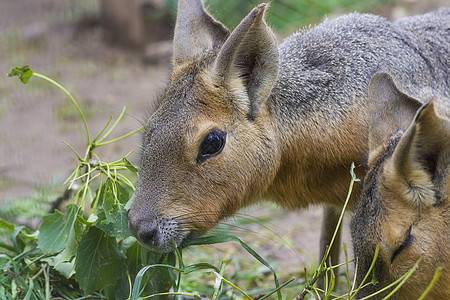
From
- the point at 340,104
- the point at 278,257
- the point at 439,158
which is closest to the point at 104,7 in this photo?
the point at 278,257

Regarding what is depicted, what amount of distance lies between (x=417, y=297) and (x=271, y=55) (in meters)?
1.50

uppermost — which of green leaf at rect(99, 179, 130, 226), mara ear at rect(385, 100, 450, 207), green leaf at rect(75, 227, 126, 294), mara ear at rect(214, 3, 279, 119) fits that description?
mara ear at rect(214, 3, 279, 119)

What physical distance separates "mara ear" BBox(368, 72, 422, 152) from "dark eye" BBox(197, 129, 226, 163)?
0.81 metres

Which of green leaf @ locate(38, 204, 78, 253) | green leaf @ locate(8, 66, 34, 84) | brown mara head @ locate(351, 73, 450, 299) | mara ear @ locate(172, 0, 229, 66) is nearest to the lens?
brown mara head @ locate(351, 73, 450, 299)

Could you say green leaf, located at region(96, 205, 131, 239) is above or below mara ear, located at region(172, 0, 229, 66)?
below

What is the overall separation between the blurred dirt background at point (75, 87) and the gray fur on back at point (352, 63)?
4.96ft

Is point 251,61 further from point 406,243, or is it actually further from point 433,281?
point 433,281

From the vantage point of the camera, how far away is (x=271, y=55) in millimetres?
3633

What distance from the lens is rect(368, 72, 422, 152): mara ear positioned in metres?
3.28

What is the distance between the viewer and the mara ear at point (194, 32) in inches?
158

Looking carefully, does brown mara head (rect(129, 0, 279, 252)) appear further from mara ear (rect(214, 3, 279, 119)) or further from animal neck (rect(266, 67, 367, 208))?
animal neck (rect(266, 67, 367, 208))

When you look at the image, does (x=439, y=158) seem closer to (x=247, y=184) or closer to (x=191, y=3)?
(x=247, y=184)

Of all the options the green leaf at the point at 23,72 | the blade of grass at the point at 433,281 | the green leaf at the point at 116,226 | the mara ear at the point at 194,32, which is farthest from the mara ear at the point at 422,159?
the green leaf at the point at 23,72

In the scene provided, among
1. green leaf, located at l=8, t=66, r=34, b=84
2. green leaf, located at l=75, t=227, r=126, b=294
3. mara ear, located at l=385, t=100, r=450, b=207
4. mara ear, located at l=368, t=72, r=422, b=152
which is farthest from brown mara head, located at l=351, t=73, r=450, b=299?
green leaf, located at l=8, t=66, r=34, b=84
